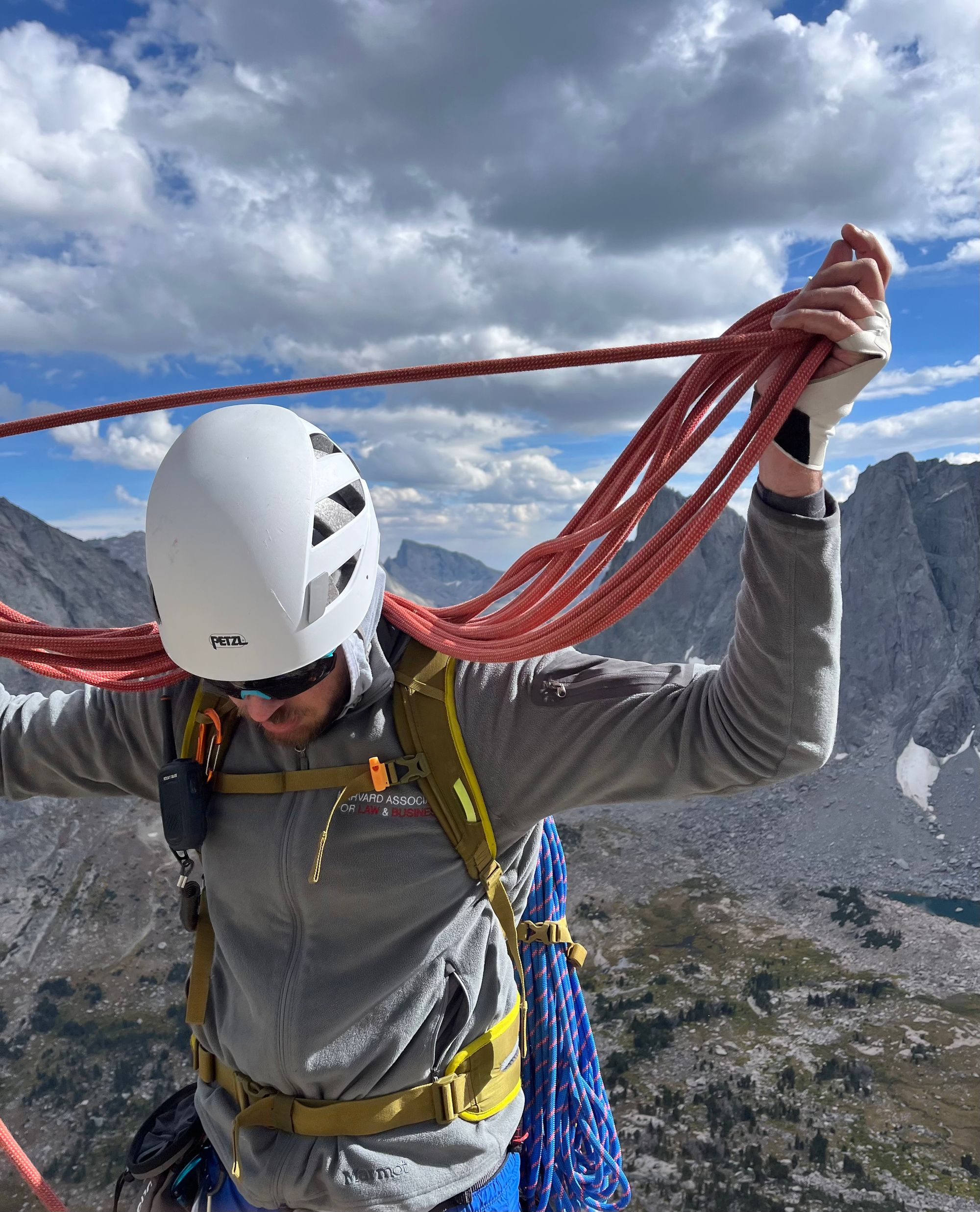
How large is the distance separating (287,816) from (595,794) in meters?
1.20

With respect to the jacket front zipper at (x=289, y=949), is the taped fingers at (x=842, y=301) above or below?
above

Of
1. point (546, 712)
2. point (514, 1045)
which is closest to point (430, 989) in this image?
point (514, 1045)


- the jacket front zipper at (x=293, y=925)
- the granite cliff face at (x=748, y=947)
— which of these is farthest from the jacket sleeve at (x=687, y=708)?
the granite cliff face at (x=748, y=947)

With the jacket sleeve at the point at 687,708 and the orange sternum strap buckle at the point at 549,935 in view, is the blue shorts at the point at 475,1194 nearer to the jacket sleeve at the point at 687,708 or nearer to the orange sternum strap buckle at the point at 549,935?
the orange sternum strap buckle at the point at 549,935

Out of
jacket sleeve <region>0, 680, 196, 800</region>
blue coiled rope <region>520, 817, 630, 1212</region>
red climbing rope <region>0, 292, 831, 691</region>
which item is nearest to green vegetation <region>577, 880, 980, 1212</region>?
blue coiled rope <region>520, 817, 630, 1212</region>

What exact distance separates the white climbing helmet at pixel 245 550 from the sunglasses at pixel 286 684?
2.5 inches

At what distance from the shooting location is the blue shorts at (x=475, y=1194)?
329 centimetres

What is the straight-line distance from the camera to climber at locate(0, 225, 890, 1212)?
9.28 feet

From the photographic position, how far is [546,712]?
3064 millimetres

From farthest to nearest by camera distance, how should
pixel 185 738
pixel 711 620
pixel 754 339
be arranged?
pixel 711 620
pixel 185 738
pixel 754 339

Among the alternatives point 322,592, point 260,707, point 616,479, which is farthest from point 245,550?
point 616,479

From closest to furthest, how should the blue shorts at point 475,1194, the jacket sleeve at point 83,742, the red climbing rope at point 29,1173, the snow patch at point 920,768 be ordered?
the blue shorts at point 475,1194, the jacket sleeve at point 83,742, the red climbing rope at point 29,1173, the snow patch at point 920,768

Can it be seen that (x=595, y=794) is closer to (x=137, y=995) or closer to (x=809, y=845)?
(x=137, y=995)

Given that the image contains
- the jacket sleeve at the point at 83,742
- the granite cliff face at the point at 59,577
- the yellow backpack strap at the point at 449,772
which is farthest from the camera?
the granite cliff face at the point at 59,577
